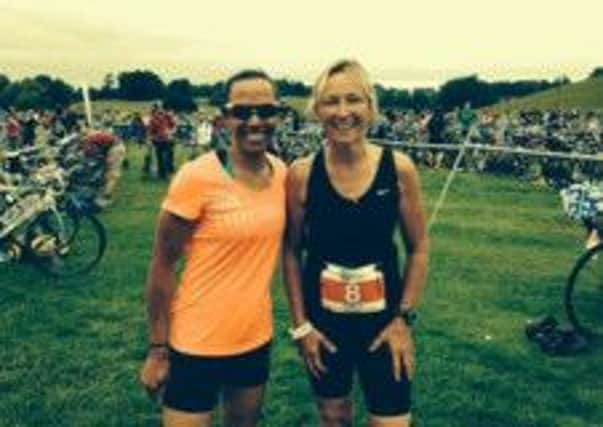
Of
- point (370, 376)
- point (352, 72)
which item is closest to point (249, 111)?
point (352, 72)

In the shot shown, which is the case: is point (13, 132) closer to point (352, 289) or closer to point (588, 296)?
point (588, 296)

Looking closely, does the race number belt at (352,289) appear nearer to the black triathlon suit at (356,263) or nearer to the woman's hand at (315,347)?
the black triathlon suit at (356,263)

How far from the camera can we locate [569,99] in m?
92.3

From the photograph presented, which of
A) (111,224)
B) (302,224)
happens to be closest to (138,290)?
(111,224)

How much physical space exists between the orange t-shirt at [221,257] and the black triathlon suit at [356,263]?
7.4 inches

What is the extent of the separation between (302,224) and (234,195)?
0.41m

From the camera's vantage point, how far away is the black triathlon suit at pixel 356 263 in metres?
4.07

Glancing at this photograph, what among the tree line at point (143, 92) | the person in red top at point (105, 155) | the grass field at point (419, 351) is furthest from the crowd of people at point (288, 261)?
the tree line at point (143, 92)

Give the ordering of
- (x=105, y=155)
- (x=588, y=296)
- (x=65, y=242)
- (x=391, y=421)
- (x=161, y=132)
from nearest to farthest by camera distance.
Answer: (x=391, y=421) → (x=588, y=296) → (x=65, y=242) → (x=105, y=155) → (x=161, y=132)

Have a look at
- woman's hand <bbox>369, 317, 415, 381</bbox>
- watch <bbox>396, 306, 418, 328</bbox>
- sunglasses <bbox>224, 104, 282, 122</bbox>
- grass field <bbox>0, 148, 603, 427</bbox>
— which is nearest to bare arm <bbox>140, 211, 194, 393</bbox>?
sunglasses <bbox>224, 104, 282, 122</bbox>

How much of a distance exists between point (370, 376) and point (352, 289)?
0.39 m

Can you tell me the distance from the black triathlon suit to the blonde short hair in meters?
0.22

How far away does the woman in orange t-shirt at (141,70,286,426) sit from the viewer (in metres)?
3.88

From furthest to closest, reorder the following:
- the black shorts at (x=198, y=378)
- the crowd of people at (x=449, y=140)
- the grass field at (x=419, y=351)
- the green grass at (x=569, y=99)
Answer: the green grass at (x=569, y=99), the crowd of people at (x=449, y=140), the grass field at (x=419, y=351), the black shorts at (x=198, y=378)
